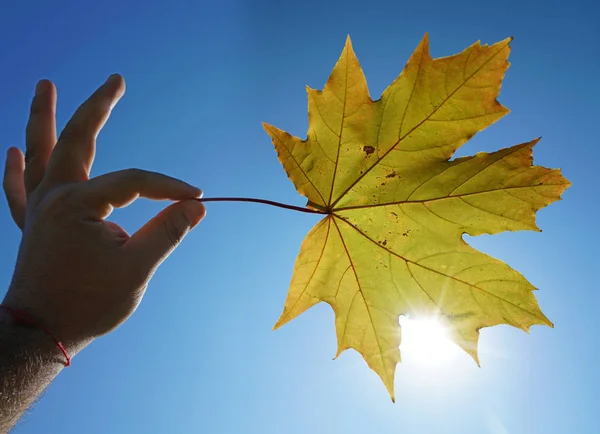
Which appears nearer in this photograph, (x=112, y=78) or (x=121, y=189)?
(x=121, y=189)

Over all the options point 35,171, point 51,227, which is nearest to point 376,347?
point 51,227

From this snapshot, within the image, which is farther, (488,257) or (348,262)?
(348,262)

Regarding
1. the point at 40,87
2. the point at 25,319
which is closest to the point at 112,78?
the point at 40,87

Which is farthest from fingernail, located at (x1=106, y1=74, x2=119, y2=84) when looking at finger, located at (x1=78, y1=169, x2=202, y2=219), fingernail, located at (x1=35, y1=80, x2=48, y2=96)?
finger, located at (x1=78, y1=169, x2=202, y2=219)

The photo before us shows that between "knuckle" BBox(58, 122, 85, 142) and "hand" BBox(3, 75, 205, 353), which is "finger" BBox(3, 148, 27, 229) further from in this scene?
"knuckle" BBox(58, 122, 85, 142)

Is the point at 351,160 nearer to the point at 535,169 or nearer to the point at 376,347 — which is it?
the point at 535,169

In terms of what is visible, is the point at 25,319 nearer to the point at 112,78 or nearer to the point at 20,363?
the point at 20,363

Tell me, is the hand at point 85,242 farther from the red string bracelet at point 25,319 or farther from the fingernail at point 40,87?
the fingernail at point 40,87
